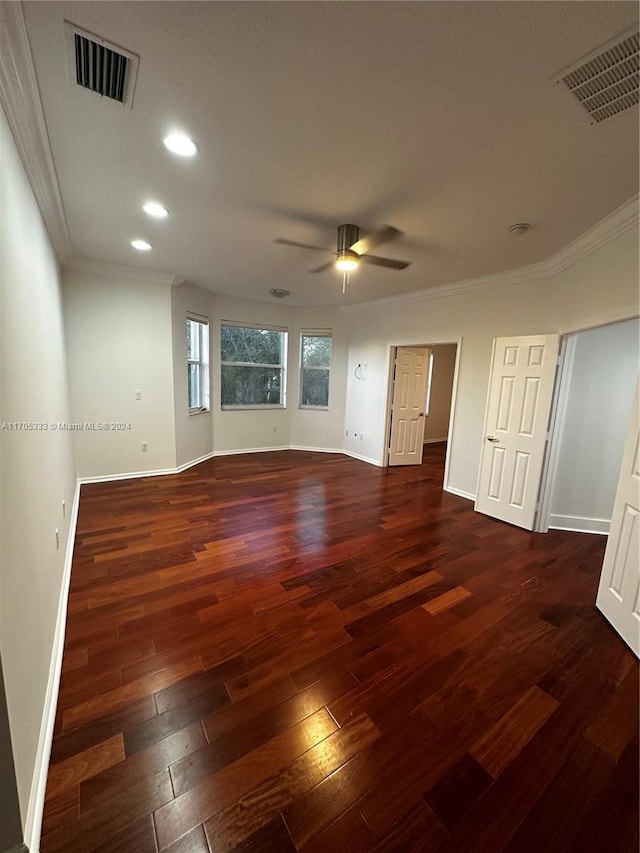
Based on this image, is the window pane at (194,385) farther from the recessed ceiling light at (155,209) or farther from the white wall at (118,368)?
the recessed ceiling light at (155,209)

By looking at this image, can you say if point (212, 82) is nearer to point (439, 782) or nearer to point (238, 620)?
point (238, 620)

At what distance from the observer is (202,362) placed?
5.34 meters

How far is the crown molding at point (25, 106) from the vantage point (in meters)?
1.19

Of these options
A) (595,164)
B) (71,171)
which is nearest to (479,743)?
(595,164)

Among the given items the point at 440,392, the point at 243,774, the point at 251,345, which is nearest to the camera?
the point at 243,774

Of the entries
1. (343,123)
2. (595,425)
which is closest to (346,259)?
(343,123)

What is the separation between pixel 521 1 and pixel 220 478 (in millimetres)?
4627

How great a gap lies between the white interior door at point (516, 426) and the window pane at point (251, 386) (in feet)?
12.3

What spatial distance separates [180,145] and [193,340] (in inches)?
138

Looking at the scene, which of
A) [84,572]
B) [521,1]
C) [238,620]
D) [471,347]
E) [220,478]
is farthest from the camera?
[220,478]

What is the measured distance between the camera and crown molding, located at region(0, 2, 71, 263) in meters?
1.19

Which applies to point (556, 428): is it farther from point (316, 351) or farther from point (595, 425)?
point (316, 351)

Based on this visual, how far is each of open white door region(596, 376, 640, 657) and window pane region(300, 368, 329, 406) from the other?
463 centimetres

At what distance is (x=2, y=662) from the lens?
94 cm
